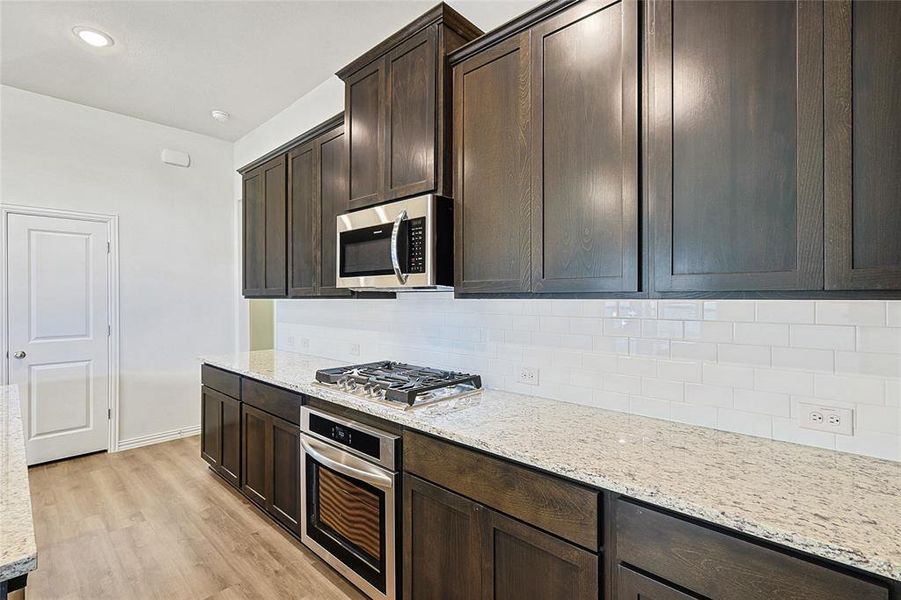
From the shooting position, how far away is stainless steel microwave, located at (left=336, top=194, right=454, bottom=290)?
6.68 ft

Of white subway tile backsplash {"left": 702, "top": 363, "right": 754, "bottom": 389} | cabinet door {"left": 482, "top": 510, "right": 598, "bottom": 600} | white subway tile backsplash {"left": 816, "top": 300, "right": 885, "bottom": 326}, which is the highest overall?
white subway tile backsplash {"left": 816, "top": 300, "right": 885, "bottom": 326}

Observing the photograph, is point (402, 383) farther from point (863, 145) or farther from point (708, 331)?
point (863, 145)

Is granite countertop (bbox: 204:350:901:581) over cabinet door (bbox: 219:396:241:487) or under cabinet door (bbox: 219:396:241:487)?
over

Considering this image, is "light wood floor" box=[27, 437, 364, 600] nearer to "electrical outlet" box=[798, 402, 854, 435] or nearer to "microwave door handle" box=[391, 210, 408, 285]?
"microwave door handle" box=[391, 210, 408, 285]

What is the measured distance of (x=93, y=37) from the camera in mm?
2859

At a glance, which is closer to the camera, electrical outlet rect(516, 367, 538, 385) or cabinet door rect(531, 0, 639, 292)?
cabinet door rect(531, 0, 639, 292)

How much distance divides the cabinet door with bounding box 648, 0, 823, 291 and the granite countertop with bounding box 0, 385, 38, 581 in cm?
170

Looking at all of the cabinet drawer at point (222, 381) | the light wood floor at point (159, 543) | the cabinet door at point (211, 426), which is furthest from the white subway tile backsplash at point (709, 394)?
the cabinet door at point (211, 426)

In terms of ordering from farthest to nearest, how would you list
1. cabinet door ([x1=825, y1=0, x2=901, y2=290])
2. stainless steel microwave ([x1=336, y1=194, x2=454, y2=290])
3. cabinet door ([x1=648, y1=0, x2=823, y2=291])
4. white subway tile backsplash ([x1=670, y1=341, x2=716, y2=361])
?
stainless steel microwave ([x1=336, y1=194, x2=454, y2=290]) < white subway tile backsplash ([x1=670, y1=341, x2=716, y2=361]) < cabinet door ([x1=648, y1=0, x2=823, y2=291]) < cabinet door ([x1=825, y1=0, x2=901, y2=290])

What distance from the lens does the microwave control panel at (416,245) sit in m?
2.06

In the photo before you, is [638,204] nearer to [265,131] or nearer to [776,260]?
[776,260]

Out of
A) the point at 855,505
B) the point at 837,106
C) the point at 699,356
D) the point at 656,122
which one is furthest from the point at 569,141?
the point at 855,505

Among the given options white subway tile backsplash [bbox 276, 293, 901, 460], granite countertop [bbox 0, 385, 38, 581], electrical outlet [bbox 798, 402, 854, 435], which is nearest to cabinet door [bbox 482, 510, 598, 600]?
white subway tile backsplash [bbox 276, 293, 901, 460]

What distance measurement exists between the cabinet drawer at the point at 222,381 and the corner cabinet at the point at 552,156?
1899 mm
